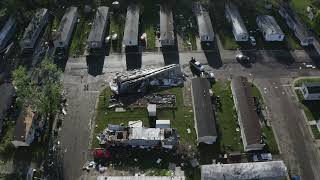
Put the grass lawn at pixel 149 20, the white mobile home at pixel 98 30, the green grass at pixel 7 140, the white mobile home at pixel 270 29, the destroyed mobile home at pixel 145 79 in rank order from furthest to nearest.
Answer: the grass lawn at pixel 149 20 < the white mobile home at pixel 270 29 < the white mobile home at pixel 98 30 < the destroyed mobile home at pixel 145 79 < the green grass at pixel 7 140

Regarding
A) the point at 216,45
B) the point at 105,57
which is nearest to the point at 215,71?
the point at 216,45

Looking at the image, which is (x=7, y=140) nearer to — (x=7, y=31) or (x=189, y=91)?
(x=7, y=31)

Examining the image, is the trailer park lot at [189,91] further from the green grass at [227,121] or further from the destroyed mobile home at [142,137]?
the destroyed mobile home at [142,137]

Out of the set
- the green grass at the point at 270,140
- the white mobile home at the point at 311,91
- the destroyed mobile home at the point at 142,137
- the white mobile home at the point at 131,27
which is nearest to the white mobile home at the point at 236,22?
the white mobile home at the point at 311,91

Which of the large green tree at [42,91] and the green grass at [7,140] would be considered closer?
the green grass at [7,140]

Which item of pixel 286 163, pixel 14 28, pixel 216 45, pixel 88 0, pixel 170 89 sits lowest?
pixel 286 163

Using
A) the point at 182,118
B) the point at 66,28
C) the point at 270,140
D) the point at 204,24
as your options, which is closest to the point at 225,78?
the point at 182,118

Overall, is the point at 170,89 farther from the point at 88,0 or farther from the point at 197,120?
the point at 88,0
